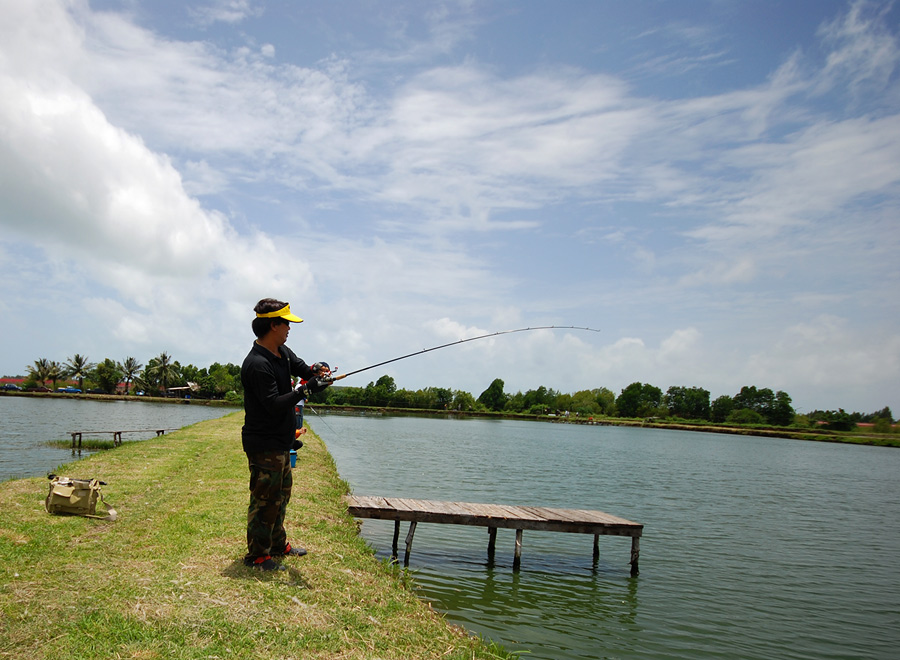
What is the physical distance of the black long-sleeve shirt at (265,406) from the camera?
575 centimetres

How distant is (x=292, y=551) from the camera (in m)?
6.56

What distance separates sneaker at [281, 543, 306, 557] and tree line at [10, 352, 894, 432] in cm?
11238

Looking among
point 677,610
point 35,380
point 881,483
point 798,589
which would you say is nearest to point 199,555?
point 677,610

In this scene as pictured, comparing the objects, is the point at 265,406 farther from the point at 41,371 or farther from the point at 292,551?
the point at 41,371

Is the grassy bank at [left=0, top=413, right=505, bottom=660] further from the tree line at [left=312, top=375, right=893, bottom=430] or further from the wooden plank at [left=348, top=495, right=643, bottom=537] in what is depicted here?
the tree line at [left=312, top=375, right=893, bottom=430]

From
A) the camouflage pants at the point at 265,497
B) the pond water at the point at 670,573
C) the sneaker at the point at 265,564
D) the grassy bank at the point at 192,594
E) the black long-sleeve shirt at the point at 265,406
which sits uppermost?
the black long-sleeve shirt at the point at 265,406

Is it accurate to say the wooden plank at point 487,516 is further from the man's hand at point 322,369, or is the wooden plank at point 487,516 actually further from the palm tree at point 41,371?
the palm tree at point 41,371

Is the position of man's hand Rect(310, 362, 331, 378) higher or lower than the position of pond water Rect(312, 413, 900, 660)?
higher

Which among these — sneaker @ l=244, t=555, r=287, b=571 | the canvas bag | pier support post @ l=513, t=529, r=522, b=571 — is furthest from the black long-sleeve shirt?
pier support post @ l=513, t=529, r=522, b=571

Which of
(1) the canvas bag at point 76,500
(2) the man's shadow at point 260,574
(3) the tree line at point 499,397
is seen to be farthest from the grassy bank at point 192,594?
(3) the tree line at point 499,397

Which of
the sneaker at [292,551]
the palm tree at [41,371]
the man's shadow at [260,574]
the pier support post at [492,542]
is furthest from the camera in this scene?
the palm tree at [41,371]

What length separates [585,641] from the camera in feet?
26.6

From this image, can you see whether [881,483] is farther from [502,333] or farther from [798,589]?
[502,333]

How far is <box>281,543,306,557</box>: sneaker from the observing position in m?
6.41
